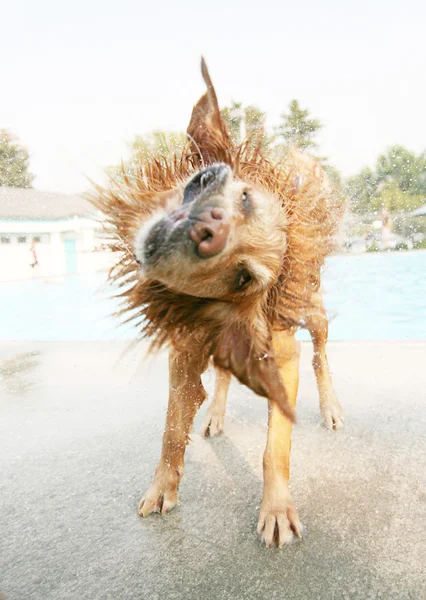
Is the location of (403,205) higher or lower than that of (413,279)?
higher

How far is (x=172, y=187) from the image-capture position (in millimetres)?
2037

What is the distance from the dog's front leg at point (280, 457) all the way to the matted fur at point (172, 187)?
21cm

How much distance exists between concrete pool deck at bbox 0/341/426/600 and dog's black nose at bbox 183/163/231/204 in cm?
→ 77

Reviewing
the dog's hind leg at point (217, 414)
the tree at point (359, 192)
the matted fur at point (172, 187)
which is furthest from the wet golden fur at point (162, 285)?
the tree at point (359, 192)

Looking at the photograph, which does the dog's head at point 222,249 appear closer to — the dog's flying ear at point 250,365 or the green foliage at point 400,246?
the dog's flying ear at point 250,365

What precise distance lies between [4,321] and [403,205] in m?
10.3

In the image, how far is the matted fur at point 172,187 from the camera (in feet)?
6.60

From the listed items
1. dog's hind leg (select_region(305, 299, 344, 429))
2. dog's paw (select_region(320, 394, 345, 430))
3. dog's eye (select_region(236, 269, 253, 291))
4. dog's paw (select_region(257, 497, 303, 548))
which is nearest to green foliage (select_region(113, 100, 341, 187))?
dog's eye (select_region(236, 269, 253, 291))

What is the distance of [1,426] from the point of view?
353 cm

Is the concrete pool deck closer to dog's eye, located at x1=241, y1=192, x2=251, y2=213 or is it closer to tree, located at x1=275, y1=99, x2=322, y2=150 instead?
dog's eye, located at x1=241, y1=192, x2=251, y2=213

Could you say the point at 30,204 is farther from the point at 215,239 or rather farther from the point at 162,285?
→ the point at 215,239

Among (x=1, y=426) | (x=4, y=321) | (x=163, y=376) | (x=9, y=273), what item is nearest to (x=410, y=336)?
(x=163, y=376)

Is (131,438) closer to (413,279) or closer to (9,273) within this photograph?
(413,279)

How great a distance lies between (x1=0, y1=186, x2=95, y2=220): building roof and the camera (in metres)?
24.0
